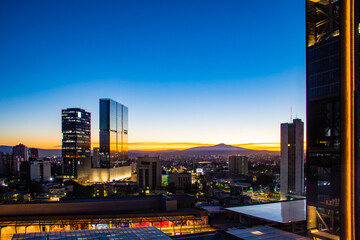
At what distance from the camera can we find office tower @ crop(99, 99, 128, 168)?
364 feet

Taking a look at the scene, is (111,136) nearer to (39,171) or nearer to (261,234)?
(39,171)

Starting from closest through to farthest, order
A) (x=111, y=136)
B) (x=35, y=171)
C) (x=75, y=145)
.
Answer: (x=35, y=171) → (x=75, y=145) → (x=111, y=136)

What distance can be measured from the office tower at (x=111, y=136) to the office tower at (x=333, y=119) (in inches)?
3717

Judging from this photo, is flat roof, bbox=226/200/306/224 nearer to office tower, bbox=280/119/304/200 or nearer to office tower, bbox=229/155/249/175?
office tower, bbox=280/119/304/200

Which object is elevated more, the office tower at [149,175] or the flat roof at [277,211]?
the flat roof at [277,211]

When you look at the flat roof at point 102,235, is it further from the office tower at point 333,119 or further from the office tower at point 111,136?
the office tower at point 111,136

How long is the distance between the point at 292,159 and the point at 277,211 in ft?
105

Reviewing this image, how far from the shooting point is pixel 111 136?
4734 inches

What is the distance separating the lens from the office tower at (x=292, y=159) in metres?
57.4

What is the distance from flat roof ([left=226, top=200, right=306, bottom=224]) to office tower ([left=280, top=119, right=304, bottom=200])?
2460cm

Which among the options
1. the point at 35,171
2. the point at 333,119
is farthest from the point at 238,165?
the point at 333,119

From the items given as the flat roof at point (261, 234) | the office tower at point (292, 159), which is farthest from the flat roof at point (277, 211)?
the office tower at point (292, 159)

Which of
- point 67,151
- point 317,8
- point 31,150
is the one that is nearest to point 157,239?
point 317,8

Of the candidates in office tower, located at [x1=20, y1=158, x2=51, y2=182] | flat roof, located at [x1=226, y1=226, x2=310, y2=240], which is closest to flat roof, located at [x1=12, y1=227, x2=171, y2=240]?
flat roof, located at [x1=226, y1=226, x2=310, y2=240]
